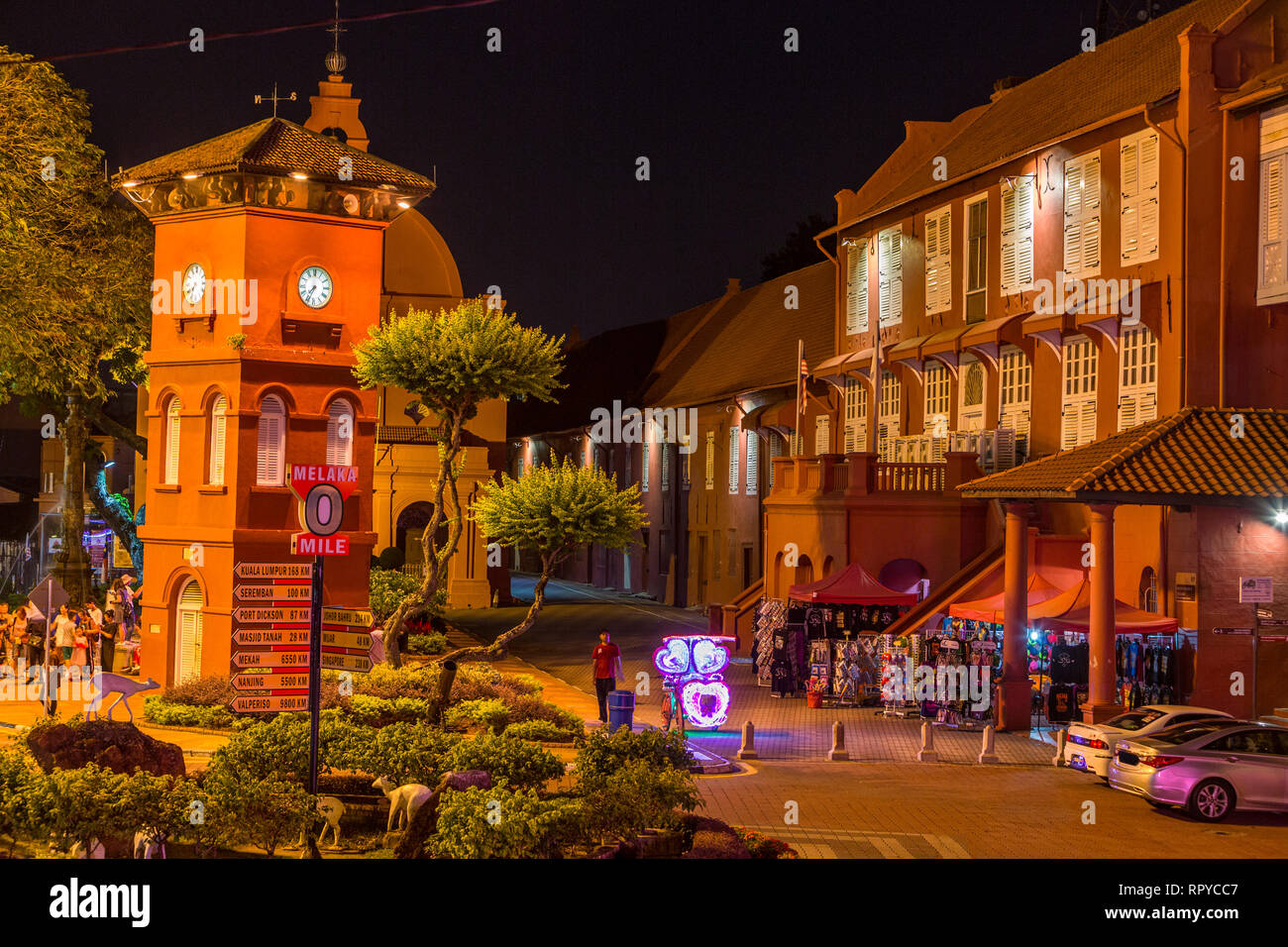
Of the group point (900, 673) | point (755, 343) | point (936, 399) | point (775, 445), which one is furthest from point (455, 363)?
point (755, 343)

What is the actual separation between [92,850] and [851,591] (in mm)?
21392

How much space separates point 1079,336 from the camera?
32781 millimetres

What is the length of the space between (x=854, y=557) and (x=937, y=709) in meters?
6.79

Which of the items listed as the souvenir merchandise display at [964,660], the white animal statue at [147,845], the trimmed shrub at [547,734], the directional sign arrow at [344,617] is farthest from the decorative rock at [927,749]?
the white animal statue at [147,845]

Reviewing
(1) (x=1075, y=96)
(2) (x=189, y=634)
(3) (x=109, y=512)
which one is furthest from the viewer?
(3) (x=109, y=512)

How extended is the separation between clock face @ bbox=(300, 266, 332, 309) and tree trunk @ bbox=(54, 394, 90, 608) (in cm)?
1835

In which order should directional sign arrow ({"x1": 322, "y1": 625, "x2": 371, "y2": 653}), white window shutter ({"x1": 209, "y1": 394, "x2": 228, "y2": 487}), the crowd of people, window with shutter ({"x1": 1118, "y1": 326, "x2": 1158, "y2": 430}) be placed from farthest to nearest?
the crowd of people < window with shutter ({"x1": 1118, "y1": 326, "x2": 1158, "y2": 430}) < white window shutter ({"x1": 209, "y1": 394, "x2": 228, "y2": 487}) < directional sign arrow ({"x1": 322, "y1": 625, "x2": 371, "y2": 653})

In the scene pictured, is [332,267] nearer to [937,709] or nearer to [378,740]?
[378,740]

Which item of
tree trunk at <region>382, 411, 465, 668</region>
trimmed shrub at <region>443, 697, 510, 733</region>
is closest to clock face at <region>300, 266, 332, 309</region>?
tree trunk at <region>382, 411, 465, 668</region>

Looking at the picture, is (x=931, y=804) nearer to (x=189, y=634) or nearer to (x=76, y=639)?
(x=189, y=634)

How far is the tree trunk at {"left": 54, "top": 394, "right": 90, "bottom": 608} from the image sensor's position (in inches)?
1773

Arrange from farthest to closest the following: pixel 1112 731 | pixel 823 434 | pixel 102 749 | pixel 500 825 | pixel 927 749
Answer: pixel 823 434 → pixel 927 749 → pixel 1112 731 → pixel 102 749 → pixel 500 825

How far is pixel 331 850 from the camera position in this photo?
54.7 feet

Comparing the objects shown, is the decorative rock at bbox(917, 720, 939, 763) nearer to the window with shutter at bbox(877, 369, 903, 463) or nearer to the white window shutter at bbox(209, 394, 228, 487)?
the white window shutter at bbox(209, 394, 228, 487)
